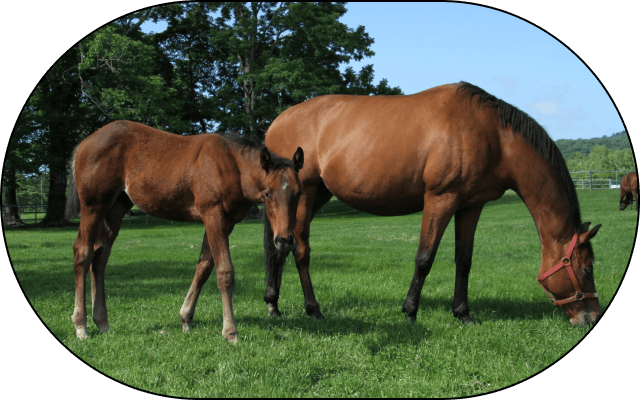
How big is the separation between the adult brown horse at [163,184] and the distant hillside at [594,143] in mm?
3445

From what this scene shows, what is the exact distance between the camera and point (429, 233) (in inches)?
235

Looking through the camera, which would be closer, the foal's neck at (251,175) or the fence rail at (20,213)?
the fence rail at (20,213)

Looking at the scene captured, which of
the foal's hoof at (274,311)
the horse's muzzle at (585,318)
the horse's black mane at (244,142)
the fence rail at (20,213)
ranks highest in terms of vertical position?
the horse's black mane at (244,142)

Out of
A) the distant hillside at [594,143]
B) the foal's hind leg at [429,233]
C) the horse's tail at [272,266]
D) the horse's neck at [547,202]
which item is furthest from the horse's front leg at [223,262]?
the distant hillside at [594,143]

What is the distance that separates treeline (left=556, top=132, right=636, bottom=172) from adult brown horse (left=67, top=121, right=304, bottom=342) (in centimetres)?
349

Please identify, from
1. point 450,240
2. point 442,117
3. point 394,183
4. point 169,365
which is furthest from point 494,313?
point 450,240

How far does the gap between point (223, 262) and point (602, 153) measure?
13.7 feet

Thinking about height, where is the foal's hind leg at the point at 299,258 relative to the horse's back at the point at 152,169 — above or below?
below

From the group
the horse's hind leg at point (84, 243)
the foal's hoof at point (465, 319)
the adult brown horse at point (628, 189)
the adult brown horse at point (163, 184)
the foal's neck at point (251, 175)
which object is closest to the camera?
the adult brown horse at point (628, 189)

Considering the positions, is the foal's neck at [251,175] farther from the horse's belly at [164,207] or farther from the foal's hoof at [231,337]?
the foal's hoof at [231,337]

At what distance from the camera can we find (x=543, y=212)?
5.81 m

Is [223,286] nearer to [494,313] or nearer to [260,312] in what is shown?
[260,312]

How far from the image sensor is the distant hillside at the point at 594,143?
15.5 feet

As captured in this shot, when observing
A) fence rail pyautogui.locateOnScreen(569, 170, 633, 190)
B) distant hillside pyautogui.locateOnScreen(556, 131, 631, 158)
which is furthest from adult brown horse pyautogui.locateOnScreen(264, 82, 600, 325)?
distant hillside pyautogui.locateOnScreen(556, 131, 631, 158)
